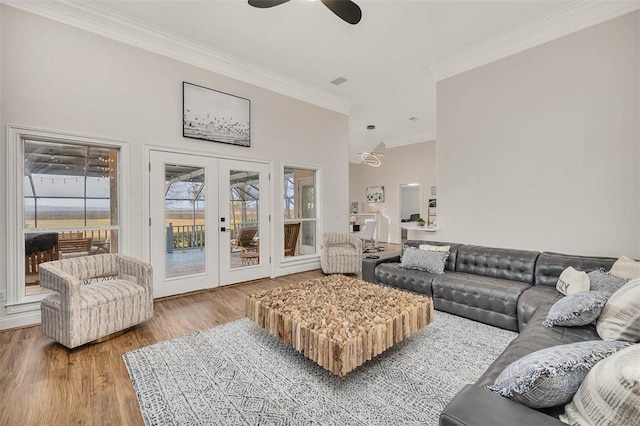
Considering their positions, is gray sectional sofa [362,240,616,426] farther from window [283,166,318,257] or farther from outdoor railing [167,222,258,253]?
outdoor railing [167,222,258,253]

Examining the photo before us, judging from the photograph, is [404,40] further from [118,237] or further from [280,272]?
[118,237]

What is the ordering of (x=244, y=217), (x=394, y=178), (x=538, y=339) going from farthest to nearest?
(x=394, y=178), (x=244, y=217), (x=538, y=339)

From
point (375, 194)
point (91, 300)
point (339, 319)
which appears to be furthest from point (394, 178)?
point (91, 300)

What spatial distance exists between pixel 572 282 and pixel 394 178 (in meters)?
7.17

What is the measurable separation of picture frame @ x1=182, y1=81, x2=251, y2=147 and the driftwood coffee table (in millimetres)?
2760

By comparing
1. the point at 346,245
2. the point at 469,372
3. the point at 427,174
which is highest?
the point at 427,174

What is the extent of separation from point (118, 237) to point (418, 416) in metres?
3.84

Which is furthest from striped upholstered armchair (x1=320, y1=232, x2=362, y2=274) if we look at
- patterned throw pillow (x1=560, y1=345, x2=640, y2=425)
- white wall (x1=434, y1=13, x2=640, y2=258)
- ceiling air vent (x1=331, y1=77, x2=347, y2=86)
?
patterned throw pillow (x1=560, y1=345, x2=640, y2=425)

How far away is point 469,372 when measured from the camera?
82.9 inches

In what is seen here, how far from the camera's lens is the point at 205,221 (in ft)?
14.1

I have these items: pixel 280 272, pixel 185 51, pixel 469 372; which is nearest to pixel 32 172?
pixel 185 51

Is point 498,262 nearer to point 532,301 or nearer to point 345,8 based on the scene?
point 532,301

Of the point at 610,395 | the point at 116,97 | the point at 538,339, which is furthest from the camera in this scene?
the point at 116,97

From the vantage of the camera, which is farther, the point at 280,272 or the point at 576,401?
the point at 280,272
